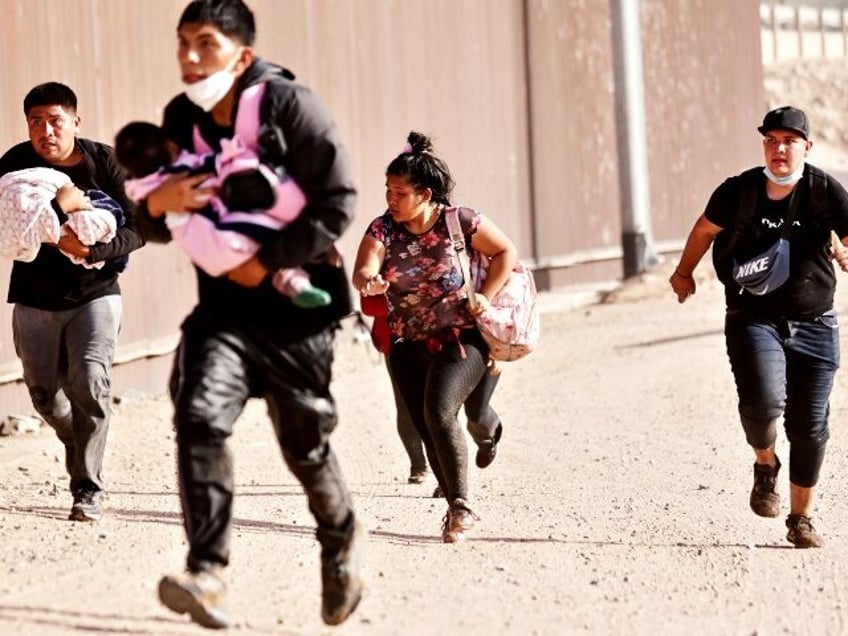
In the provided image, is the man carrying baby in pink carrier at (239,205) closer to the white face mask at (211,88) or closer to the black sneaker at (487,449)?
the white face mask at (211,88)

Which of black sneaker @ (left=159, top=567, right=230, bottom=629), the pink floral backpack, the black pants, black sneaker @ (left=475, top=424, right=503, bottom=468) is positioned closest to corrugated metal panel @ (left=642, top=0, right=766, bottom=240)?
black sneaker @ (left=475, top=424, right=503, bottom=468)

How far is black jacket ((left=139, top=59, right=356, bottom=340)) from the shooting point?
538 cm

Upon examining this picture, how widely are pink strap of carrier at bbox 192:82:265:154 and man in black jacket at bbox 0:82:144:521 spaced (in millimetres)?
2258

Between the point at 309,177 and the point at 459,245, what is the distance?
229 cm

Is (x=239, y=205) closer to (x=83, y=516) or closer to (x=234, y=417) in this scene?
(x=234, y=417)

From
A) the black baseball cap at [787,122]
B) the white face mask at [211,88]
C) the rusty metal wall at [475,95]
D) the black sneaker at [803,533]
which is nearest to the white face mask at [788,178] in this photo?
the black baseball cap at [787,122]

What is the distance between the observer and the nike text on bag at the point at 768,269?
7246 millimetres

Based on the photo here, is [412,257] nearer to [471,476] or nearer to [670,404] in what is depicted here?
[471,476]

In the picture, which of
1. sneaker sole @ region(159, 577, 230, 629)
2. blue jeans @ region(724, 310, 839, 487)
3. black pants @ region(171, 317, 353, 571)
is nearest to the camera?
sneaker sole @ region(159, 577, 230, 629)

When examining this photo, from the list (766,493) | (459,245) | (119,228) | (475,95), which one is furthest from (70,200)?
(475,95)

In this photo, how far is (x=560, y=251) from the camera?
19.2 metres

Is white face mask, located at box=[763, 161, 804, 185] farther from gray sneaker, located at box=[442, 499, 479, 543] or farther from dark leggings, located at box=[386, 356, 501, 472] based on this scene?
gray sneaker, located at box=[442, 499, 479, 543]

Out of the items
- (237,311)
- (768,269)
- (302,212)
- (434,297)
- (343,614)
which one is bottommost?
(343,614)

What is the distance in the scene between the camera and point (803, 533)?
746 centimetres
